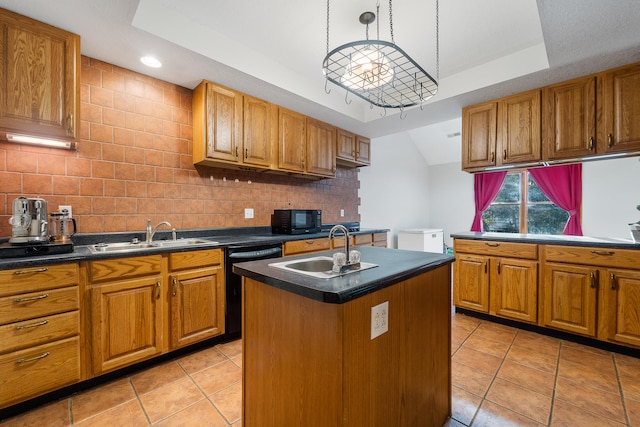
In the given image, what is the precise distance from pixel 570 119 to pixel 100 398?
13.8ft

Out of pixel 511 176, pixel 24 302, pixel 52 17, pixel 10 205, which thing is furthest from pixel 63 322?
pixel 511 176

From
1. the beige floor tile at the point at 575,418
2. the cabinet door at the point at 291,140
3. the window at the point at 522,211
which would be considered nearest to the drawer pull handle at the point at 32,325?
the cabinet door at the point at 291,140

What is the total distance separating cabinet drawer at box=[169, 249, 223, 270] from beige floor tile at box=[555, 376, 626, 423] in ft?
8.33

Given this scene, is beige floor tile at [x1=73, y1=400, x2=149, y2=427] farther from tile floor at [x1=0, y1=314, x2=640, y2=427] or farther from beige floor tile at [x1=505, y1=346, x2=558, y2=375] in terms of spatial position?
beige floor tile at [x1=505, y1=346, x2=558, y2=375]

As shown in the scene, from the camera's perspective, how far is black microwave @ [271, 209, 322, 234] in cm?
313

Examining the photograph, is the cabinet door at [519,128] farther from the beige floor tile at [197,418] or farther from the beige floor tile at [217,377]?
the beige floor tile at [197,418]

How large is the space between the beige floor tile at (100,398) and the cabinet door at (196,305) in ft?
1.22

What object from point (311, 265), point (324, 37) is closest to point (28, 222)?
point (311, 265)

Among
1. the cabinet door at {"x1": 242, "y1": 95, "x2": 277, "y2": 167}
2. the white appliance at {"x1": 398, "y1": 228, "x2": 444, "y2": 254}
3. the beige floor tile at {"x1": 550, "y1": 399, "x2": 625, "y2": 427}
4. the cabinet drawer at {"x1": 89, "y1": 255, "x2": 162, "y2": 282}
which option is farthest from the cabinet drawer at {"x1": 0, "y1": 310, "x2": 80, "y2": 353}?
the white appliance at {"x1": 398, "y1": 228, "x2": 444, "y2": 254}

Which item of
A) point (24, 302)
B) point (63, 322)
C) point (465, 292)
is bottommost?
point (465, 292)

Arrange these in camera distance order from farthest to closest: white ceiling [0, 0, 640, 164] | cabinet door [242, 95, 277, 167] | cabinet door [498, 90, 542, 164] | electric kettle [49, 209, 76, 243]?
1. cabinet door [242, 95, 277, 167]
2. cabinet door [498, 90, 542, 164]
3. electric kettle [49, 209, 76, 243]
4. white ceiling [0, 0, 640, 164]

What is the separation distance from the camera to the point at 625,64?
7.29 feet

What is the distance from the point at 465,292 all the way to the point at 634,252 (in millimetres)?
1336

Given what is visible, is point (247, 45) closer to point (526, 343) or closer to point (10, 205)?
point (10, 205)
